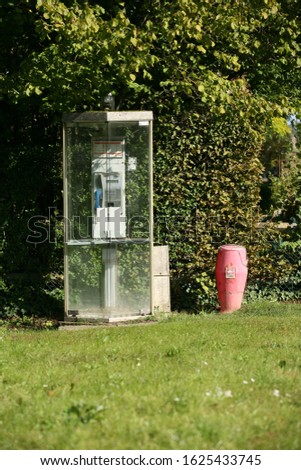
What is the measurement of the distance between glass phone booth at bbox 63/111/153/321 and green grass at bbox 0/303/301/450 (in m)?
1.38

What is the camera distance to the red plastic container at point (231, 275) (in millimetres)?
11008

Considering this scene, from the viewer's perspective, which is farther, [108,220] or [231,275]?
[231,275]

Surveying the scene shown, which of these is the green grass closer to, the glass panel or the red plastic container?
the glass panel

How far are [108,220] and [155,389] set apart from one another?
485cm

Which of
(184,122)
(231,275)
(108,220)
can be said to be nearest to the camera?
(108,220)

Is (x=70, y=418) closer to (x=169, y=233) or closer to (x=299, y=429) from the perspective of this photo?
(x=299, y=429)

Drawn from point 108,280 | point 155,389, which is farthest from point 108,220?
point 155,389

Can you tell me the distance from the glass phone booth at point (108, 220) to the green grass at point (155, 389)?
1.38 m

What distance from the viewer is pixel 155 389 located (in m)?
6.02

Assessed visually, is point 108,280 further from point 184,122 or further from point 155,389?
point 155,389

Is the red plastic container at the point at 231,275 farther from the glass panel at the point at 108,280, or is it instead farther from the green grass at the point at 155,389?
the green grass at the point at 155,389

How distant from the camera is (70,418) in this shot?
17.5ft

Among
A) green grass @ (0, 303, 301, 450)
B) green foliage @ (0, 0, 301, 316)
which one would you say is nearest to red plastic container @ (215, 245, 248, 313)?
green foliage @ (0, 0, 301, 316)

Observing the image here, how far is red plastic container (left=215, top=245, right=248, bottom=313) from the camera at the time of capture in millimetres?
11008
